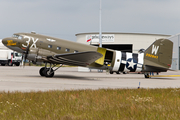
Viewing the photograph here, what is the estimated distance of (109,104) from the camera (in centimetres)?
821

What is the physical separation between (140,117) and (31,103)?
4147mm

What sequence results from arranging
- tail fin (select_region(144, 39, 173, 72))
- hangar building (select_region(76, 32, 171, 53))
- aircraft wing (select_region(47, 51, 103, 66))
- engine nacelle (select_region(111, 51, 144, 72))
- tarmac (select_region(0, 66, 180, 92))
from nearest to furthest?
tarmac (select_region(0, 66, 180, 92)) < aircraft wing (select_region(47, 51, 103, 66)) < engine nacelle (select_region(111, 51, 144, 72)) < tail fin (select_region(144, 39, 173, 72)) < hangar building (select_region(76, 32, 171, 53))

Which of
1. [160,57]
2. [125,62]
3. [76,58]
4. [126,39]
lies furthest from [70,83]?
[126,39]

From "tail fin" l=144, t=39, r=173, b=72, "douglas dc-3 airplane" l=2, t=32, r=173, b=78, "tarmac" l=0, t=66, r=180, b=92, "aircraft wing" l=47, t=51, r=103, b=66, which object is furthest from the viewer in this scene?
"tail fin" l=144, t=39, r=173, b=72

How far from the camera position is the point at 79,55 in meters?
20.6

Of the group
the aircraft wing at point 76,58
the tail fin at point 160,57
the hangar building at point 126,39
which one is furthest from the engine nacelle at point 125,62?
the hangar building at point 126,39

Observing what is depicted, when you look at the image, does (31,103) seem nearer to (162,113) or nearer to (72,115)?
(72,115)

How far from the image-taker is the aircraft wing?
67.2 ft

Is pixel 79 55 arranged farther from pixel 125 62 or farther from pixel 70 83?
pixel 125 62

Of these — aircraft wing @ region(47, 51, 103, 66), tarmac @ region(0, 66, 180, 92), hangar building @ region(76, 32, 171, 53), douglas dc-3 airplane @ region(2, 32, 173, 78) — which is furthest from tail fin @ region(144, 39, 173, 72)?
hangar building @ region(76, 32, 171, 53)

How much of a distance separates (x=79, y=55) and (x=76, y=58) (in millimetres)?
815

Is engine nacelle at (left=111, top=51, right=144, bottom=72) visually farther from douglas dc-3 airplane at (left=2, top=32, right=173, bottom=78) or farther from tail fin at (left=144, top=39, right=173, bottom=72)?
tail fin at (left=144, top=39, right=173, bottom=72)

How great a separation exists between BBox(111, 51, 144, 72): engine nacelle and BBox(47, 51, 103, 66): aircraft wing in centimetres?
305

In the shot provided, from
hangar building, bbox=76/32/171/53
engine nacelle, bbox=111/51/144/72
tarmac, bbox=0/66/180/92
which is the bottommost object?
tarmac, bbox=0/66/180/92
